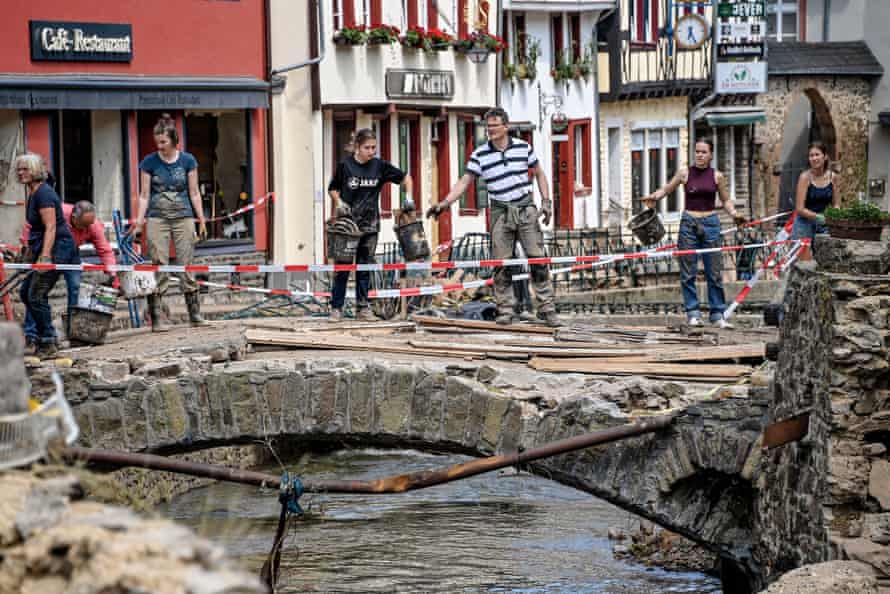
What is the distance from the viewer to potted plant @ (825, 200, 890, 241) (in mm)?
12328

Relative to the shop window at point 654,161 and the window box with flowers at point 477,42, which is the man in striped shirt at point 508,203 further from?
the shop window at point 654,161

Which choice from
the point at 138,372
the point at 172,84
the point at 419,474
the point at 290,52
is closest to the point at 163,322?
the point at 138,372

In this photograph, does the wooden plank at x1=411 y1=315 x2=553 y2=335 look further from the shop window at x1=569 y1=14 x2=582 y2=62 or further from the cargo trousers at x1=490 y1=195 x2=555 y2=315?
the shop window at x1=569 y1=14 x2=582 y2=62

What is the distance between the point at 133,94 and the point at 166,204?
32.7 ft

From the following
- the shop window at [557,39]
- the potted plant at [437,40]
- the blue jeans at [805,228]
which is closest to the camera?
the blue jeans at [805,228]

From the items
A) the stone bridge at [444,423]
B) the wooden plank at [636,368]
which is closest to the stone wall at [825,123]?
the wooden plank at [636,368]

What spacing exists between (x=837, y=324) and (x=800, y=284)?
1032 millimetres

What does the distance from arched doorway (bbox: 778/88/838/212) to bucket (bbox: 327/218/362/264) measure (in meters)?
31.6

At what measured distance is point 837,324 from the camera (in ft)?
39.2

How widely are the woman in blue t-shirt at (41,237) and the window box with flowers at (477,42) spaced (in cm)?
1944

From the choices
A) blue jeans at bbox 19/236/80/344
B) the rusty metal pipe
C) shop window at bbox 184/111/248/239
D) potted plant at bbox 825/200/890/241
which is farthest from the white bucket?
shop window at bbox 184/111/248/239

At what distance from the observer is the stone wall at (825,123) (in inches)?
1858

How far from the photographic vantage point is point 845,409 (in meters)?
12.0

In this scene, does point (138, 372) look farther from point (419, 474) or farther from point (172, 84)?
point (172, 84)
